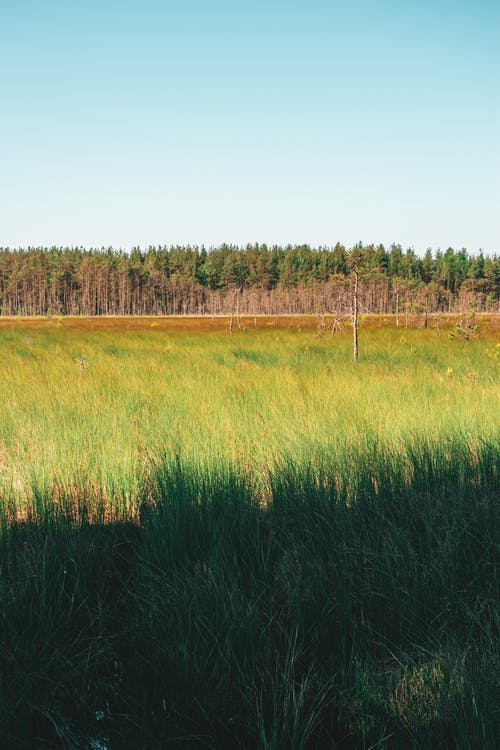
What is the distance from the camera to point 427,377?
9.81m

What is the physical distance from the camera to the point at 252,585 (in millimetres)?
2385

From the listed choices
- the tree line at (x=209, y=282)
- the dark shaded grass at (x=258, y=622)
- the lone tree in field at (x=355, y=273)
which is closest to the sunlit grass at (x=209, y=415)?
the dark shaded grass at (x=258, y=622)

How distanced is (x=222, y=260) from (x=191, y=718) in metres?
149

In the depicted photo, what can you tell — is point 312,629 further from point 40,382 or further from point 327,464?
point 40,382

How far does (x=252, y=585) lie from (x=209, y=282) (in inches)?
5532

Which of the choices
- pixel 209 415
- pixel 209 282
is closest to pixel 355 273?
pixel 209 415

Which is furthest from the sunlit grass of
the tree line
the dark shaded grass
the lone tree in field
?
the tree line

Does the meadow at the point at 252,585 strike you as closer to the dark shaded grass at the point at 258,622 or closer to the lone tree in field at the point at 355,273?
the dark shaded grass at the point at 258,622

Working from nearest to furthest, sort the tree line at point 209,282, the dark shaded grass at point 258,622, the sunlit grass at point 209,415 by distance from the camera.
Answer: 1. the dark shaded grass at point 258,622
2. the sunlit grass at point 209,415
3. the tree line at point 209,282

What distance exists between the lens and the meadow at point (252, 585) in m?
1.63

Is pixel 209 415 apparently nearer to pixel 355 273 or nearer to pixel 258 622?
pixel 258 622

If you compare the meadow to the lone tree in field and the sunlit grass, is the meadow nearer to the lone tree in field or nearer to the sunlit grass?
the sunlit grass

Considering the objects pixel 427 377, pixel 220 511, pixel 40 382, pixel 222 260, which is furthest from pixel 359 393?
pixel 222 260

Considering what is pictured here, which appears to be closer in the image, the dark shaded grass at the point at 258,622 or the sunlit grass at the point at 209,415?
the dark shaded grass at the point at 258,622
